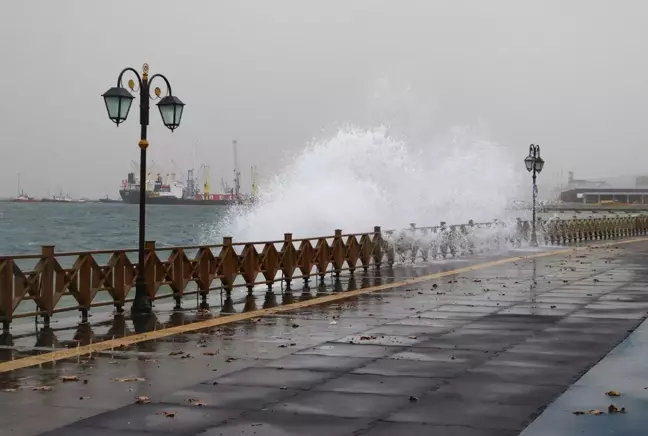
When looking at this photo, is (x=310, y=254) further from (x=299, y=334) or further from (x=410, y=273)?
(x=299, y=334)

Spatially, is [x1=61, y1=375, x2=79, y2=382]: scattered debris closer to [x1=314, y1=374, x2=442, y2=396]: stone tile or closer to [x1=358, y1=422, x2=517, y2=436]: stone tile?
[x1=314, y1=374, x2=442, y2=396]: stone tile

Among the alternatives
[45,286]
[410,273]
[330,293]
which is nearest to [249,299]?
[330,293]

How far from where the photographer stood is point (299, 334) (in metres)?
14.9

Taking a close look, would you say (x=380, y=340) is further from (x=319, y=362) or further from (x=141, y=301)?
(x=141, y=301)

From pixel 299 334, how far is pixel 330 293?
24.6ft

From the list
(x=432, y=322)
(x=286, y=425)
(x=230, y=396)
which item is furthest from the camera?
(x=432, y=322)

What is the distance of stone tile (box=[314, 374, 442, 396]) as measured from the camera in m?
9.95

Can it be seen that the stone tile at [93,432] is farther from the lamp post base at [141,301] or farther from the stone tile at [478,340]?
the lamp post base at [141,301]

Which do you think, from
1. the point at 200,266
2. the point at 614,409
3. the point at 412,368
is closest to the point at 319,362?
the point at 412,368

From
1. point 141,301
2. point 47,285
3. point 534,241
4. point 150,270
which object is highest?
point 534,241

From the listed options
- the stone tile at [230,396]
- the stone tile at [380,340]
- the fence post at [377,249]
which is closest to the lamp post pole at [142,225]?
the stone tile at [380,340]

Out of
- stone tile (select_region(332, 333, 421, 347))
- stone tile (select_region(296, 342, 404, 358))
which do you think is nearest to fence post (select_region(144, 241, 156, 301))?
stone tile (select_region(332, 333, 421, 347))

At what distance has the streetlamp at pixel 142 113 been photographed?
58.7 ft

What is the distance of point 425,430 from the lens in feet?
26.8
